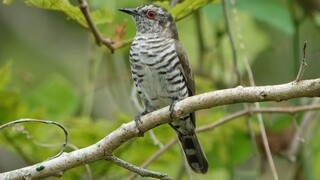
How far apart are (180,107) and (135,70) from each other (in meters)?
1.17

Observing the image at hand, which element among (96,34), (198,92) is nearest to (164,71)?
(96,34)

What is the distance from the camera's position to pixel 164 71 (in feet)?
15.0

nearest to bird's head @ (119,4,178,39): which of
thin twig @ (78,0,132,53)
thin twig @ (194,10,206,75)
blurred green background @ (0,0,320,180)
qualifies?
blurred green background @ (0,0,320,180)

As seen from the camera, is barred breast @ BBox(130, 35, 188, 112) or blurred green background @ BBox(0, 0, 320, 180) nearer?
barred breast @ BBox(130, 35, 188, 112)

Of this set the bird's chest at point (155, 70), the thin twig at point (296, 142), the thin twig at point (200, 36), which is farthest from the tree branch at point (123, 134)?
the thin twig at point (200, 36)

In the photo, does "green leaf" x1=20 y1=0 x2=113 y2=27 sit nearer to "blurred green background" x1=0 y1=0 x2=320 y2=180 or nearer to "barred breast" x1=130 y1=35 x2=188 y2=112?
"blurred green background" x1=0 y1=0 x2=320 y2=180

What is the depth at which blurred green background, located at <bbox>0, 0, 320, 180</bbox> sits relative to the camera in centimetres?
489

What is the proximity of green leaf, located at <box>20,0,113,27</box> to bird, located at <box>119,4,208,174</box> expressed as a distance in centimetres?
35

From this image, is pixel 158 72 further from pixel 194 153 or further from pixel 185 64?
pixel 194 153

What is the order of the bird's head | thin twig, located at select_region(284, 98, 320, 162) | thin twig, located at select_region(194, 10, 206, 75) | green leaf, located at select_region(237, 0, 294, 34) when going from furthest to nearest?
1. thin twig, located at select_region(194, 10, 206, 75)
2. thin twig, located at select_region(284, 98, 320, 162)
3. green leaf, located at select_region(237, 0, 294, 34)
4. the bird's head

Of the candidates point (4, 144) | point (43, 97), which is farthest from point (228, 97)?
point (43, 97)

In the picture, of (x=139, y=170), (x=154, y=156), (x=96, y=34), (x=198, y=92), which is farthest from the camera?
(x=198, y=92)

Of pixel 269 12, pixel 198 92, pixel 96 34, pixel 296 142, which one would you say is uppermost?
pixel 96 34

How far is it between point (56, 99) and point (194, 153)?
1.12 meters
